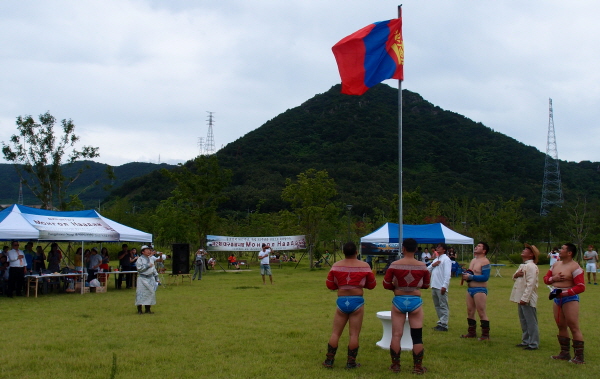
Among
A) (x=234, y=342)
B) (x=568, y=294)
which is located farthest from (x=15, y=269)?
(x=568, y=294)

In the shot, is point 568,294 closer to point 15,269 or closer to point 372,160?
point 15,269

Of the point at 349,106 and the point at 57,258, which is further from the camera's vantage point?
the point at 349,106

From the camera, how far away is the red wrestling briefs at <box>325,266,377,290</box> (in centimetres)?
658

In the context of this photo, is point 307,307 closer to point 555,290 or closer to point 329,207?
point 555,290

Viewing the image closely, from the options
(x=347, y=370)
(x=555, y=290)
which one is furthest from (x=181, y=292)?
(x=555, y=290)

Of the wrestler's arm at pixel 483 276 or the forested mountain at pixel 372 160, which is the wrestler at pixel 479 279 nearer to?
the wrestler's arm at pixel 483 276

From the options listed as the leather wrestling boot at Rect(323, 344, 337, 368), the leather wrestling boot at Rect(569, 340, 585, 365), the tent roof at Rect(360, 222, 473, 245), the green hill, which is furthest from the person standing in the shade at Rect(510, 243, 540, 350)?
the green hill

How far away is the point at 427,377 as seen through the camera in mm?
6402

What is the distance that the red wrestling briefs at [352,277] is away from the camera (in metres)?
6.58

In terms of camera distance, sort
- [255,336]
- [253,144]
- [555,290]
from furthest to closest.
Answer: [253,144] < [255,336] < [555,290]

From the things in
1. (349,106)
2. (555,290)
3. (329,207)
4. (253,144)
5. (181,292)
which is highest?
(349,106)

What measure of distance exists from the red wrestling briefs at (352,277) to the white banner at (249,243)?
72.2ft

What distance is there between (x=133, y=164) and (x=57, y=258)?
431 feet

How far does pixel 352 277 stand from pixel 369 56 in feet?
13.9
